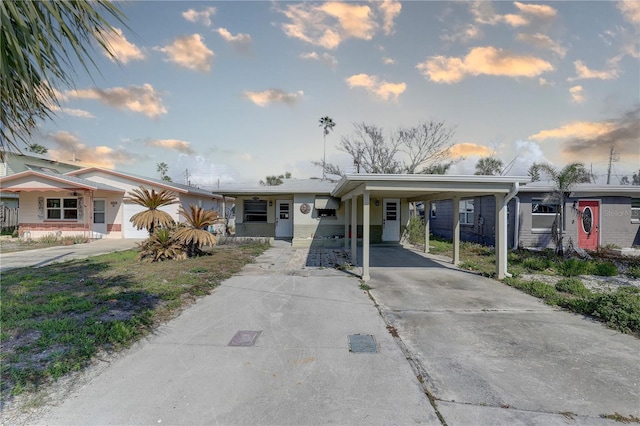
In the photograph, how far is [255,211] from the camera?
54.6ft

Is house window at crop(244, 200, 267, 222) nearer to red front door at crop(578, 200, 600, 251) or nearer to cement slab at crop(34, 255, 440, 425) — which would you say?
cement slab at crop(34, 255, 440, 425)

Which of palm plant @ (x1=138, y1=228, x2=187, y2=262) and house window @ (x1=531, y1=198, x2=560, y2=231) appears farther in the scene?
house window @ (x1=531, y1=198, x2=560, y2=231)

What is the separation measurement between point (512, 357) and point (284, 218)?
13.8 metres

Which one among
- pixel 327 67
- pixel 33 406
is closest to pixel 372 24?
pixel 327 67

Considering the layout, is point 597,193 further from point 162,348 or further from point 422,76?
point 162,348

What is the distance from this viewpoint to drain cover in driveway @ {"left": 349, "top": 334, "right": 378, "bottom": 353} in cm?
377

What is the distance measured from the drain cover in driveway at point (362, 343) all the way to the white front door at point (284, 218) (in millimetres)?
12648

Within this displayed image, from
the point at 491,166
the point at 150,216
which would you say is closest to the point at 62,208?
the point at 150,216

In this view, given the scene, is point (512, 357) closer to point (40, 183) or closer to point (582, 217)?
point (582, 217)

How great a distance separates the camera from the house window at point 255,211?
16578 millimetres

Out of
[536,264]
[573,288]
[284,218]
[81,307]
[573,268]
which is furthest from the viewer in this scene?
[284,218]

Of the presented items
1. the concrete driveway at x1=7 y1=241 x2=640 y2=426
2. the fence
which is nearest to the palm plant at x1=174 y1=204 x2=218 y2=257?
the concrete driveway at x1=7 y1=241 x2=640 y2=426

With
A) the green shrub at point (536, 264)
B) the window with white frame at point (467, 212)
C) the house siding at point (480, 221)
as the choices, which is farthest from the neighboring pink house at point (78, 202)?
the green shrub at point (536, 264)

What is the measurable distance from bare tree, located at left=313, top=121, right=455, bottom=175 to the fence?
24360 mm
